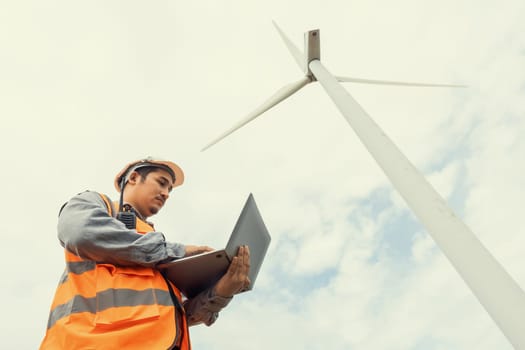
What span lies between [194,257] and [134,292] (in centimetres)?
58

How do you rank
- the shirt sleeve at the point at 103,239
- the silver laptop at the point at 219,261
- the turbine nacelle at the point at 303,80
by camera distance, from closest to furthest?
1. the shirt sleeve at the point at 103,239
2. the silver laptop at the point at 219,261
3. the turbine nacelle at the point at 303,80

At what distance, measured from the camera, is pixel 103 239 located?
387 cm

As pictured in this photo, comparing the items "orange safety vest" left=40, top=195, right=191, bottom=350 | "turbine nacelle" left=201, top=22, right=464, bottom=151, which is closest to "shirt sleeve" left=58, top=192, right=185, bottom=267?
"orange safety vest" left=40, top=195, right=191, bottom=350

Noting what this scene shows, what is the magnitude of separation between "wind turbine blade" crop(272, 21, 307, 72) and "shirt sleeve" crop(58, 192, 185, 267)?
6.79 m

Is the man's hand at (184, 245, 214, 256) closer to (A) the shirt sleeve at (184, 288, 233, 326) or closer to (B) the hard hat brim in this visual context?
(A) the shirt sleeve at (184, 288, 233, 326)

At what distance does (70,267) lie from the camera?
155 inches

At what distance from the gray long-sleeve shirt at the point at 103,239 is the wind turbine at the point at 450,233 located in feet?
7.32

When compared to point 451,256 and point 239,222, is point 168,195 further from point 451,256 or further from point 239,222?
point 451,256

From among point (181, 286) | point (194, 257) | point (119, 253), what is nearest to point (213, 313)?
point (181, 286)

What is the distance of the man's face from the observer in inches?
200

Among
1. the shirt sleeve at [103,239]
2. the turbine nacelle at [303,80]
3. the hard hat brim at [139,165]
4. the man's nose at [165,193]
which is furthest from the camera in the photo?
the turbine nacelle at [303,80]

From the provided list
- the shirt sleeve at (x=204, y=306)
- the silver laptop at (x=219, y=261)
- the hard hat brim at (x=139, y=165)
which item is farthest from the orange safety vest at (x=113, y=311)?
the hard hat brim at (x=139, y=165)

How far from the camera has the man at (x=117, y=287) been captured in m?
3.53

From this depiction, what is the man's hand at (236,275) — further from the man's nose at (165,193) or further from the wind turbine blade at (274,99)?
the wind turbine blade at (274,99)
